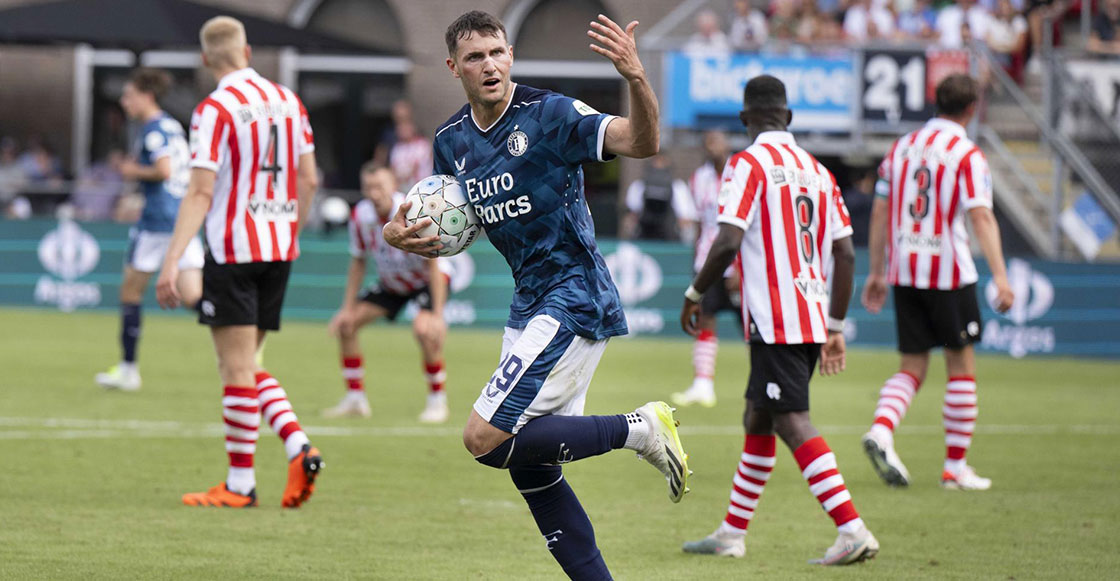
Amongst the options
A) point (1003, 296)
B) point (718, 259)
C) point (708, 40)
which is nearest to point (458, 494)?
point (718, 259)

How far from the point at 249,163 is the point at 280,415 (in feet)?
4.05

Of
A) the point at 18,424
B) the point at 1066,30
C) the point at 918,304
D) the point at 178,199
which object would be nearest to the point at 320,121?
the point at 1066,30

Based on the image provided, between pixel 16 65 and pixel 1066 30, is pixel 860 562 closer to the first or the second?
pixel 1066 30

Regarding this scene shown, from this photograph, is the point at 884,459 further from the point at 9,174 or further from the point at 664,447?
the point at 9,174

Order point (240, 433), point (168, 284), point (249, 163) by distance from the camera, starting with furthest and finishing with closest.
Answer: point (249, 163), point (240, 433), point (168, 284)

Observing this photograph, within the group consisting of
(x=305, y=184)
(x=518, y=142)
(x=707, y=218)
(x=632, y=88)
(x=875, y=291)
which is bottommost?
(x=875, y=291)

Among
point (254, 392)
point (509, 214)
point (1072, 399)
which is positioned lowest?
point (1072, 399)

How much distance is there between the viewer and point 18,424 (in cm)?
1006

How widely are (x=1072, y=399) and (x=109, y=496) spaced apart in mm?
8829

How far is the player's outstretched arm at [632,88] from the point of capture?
454 cm

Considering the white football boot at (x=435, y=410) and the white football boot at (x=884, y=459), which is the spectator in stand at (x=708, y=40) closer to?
the white football boot at (x=435, y=410)

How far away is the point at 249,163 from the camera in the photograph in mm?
7508

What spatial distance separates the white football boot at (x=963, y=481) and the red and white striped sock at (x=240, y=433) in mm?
3778

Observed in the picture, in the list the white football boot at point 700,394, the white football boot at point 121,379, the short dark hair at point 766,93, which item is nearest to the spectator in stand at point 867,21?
the white football boot at point 700,394
